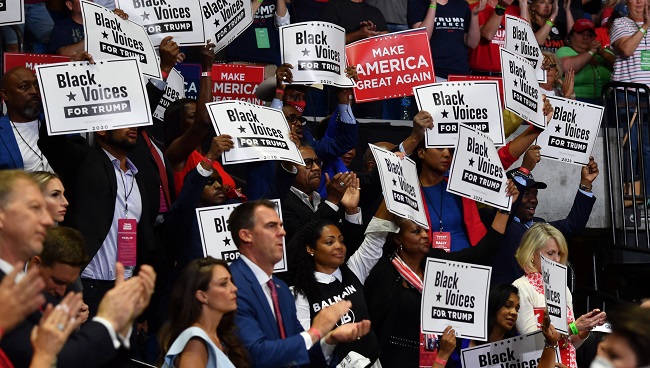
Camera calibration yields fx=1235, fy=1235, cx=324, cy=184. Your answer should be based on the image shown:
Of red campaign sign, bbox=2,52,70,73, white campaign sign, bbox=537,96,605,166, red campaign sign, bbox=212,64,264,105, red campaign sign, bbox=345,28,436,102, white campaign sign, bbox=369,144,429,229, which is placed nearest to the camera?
white campaign sign, bbox=369,144,429,229

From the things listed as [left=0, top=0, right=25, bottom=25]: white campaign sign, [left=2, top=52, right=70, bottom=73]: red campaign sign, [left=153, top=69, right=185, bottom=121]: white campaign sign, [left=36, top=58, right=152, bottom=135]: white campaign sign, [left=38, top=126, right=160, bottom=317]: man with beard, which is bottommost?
[left=38, top=126, right=160, bottom=317]: man with beard

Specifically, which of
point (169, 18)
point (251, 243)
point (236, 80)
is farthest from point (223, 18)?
point (251, 243)

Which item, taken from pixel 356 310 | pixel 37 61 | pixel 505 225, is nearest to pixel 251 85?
pixel 37 61

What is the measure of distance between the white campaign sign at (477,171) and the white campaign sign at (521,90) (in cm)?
62

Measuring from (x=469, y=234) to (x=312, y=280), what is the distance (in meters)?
1.73

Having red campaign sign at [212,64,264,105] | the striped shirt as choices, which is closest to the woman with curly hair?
red campaign sign at [212,64,264,105]

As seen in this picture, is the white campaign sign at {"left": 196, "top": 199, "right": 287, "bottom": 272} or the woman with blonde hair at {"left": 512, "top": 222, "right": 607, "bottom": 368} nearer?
the white campaign sign at {"left": 196, "top": 199, "right": 287, "bottom": 272}

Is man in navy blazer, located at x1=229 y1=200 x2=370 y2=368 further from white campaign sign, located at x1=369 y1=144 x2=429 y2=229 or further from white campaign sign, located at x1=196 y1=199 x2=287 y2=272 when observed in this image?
white campaign sign, located at x1=369 y1=144 x2=429 y2=229

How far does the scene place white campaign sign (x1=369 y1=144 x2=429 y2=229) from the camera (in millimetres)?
8102

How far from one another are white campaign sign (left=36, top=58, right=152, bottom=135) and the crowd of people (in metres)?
0.13

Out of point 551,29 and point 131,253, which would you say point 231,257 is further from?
point 551,29

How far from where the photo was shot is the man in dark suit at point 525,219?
9.20 meters

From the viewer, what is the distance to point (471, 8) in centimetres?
1227

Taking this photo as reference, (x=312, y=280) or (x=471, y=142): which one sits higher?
(x=471, y=142)
